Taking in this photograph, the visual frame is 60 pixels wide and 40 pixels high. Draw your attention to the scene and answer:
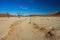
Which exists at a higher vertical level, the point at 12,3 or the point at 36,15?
the point at 12,3

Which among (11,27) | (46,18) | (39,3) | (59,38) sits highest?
(39,3)

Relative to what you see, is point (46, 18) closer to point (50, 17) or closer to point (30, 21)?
point (50, 17)

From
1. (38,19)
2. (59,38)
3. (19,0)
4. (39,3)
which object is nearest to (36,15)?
(38,19)

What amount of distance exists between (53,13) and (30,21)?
31 cm

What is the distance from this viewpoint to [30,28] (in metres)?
1.46

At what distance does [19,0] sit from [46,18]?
43cm

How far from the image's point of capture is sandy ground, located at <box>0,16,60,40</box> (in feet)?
4.70

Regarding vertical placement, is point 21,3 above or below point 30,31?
above

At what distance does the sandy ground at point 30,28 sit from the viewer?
143cm

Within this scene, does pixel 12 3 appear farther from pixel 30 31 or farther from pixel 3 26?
pixel 30 31

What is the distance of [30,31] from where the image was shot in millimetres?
1458

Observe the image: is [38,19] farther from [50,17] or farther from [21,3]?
[21,3]

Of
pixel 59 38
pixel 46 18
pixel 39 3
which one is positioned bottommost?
pixel 59 38

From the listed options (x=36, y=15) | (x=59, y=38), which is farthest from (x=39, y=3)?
(x=59, y=38)
